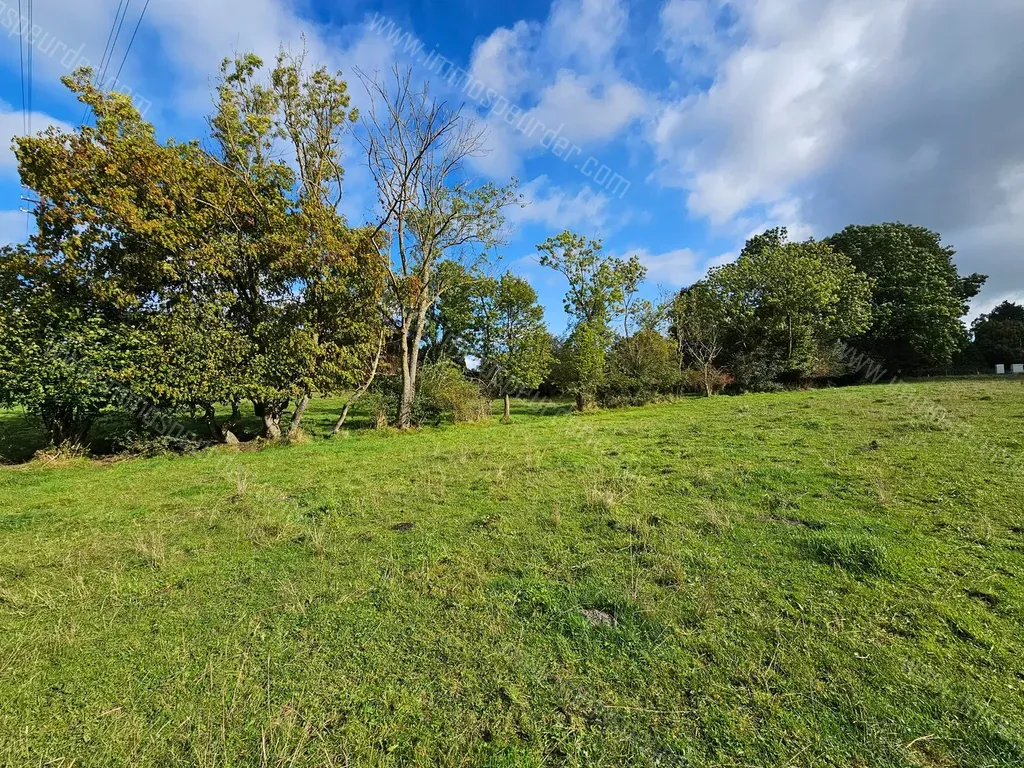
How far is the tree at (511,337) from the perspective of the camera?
23.5 meters

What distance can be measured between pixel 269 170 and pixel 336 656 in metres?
14.5

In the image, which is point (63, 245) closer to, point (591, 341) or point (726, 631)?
point (726, 631)

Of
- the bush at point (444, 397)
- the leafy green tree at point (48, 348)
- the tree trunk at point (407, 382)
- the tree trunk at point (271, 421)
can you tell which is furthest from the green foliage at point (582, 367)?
the leafy green tree at point (48, 348)

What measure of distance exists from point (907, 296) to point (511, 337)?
3068 cm

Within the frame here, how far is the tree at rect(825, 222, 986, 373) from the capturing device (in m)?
31.3

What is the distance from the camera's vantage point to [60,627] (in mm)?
3193

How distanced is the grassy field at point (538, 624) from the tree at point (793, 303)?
2405 cm

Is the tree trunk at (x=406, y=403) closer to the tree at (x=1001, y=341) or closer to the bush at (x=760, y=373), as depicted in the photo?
the bush at (x=760, y=373)

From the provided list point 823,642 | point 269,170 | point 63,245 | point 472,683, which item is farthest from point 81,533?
point 269,170

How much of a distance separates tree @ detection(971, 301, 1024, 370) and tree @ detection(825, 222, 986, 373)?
441 cm

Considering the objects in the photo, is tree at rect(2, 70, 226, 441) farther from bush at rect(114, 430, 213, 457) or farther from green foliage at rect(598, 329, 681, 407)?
green foliage at rect(598, 329, 681, 407)

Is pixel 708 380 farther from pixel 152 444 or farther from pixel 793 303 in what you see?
pixel 152 444

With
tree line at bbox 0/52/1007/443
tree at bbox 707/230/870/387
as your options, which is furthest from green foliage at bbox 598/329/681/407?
tree at bbox 707/230/870/387

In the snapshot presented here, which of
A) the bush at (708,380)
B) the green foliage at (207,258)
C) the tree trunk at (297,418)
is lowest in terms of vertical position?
the tree trunk at (297,418)
